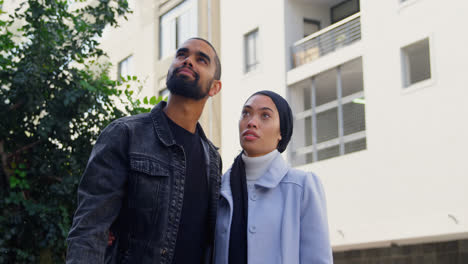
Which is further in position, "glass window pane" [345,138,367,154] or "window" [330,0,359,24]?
"window" [330,0,359,24]

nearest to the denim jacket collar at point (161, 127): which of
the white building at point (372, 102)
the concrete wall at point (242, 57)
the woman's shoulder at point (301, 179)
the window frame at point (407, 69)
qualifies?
the woman's shoulder at point (301, 179)

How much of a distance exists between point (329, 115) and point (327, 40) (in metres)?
2.25

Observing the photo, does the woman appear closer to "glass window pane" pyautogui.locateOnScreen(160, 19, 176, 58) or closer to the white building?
the white building

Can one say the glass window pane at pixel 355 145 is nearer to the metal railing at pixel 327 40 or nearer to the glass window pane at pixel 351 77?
the glass window pane at pixel 351 77

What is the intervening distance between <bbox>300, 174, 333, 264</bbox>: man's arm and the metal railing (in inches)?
595

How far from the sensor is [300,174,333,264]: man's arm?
378 centimetres

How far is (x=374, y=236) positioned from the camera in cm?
1630

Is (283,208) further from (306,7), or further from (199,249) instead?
(306,7)

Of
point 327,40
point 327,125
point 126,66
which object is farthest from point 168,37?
point 327,125

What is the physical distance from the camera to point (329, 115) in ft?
62.6

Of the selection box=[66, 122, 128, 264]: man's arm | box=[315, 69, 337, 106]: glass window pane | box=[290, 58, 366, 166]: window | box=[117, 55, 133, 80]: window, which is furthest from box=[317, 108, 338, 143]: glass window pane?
box=[66, 122, 128, 264]: man's arm

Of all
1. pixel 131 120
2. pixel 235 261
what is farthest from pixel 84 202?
pixel 235 261

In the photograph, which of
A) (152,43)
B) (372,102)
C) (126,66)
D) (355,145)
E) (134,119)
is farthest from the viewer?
(126,66)

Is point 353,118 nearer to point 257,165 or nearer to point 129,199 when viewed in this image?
point 257,165
